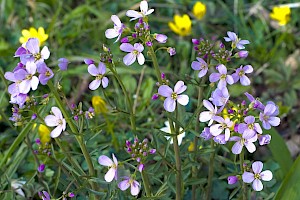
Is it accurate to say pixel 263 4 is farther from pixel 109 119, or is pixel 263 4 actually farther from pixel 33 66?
pixel 33 66

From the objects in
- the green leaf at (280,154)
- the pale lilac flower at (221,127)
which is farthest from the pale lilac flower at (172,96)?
the green leaf at (280,154)

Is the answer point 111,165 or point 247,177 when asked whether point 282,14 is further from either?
point 111,165

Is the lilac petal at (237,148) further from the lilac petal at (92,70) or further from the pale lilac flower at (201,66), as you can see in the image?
the lilac petal at (92,70)

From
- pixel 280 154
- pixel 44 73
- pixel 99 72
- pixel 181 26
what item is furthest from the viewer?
pixel 181 26

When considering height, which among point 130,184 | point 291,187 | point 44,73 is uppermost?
point 44,73

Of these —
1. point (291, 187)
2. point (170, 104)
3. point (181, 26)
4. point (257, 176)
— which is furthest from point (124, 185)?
point (181, 26)

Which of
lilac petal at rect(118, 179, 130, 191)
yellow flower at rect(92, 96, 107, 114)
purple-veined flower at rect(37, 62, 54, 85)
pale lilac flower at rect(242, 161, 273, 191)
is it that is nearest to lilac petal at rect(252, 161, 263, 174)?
pale lilac flower at rect(242, 161, 273, 191)

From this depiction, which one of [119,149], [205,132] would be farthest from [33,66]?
[119,149]
